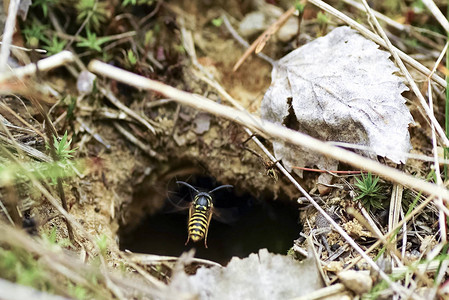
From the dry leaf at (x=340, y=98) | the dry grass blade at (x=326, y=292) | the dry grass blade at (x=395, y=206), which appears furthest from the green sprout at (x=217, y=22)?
the dry grass blade at (x=326, y=292)

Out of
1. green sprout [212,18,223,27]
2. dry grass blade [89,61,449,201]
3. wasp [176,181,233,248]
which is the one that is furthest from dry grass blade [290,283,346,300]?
green sprout [212,18,223,27]

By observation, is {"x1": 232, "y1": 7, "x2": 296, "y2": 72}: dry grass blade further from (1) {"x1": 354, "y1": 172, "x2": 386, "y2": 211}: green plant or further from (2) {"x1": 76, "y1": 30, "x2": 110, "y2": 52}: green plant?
(1) {"x1": 354, "y1": 172, "x2": 386, "y2": 211}: green plant

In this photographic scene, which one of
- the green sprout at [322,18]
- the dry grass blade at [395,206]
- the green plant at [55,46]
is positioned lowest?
the dry grass blade at [395,206]

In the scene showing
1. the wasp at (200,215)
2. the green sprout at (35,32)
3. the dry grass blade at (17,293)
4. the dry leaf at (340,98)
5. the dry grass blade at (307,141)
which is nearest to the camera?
the dry grass blade at (17,293)

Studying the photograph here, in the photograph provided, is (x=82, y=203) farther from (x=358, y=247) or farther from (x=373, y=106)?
(x=373, y=106)

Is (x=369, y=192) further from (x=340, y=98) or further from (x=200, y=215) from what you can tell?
(x=200, y=215)

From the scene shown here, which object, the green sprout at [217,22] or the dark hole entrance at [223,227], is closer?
the dark hole entrance at [223,227]

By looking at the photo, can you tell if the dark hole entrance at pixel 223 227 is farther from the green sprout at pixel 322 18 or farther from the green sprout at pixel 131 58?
the green sprout at pixel 322 18
